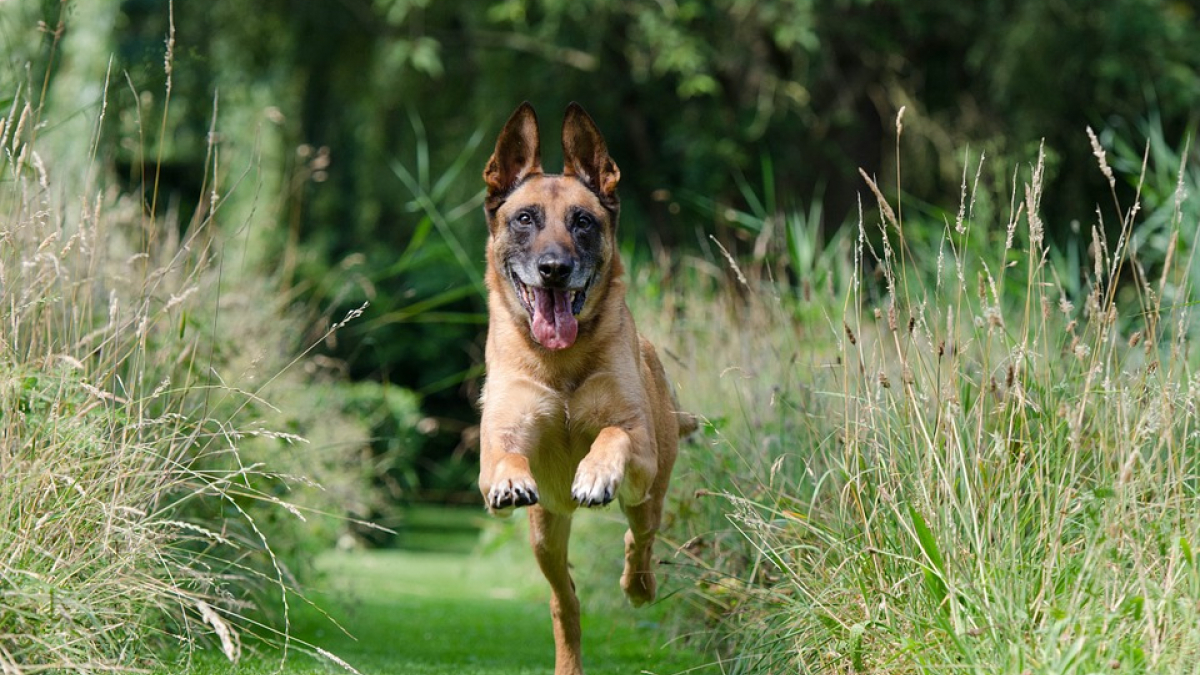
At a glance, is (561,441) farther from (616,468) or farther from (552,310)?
(616,468)

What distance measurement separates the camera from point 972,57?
54.4 ft

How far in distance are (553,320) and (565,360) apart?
0.19 metres

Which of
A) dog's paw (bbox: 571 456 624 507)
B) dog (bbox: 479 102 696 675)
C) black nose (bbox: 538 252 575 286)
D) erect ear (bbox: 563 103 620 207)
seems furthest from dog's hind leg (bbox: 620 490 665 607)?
erect ear (bbox: 563 103 620 207)

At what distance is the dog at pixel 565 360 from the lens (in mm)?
5590

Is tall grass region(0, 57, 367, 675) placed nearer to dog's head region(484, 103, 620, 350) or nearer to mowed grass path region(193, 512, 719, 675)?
mowed grass path region(193, 512, 719, 675)

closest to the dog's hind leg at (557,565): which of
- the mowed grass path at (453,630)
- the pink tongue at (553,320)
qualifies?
the mowed grass path at (453,630)

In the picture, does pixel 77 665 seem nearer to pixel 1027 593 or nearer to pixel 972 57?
pixel 1027 593

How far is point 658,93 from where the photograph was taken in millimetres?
18094

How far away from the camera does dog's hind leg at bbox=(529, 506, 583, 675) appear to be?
236 inches

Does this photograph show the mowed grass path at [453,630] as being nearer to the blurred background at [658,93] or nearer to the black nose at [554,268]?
the black nose at [554,268]

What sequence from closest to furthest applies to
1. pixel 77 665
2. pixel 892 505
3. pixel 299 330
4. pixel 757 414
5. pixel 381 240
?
pixel 77 665, pixel 892 505, pixel 757 414, pixel 299 330, pixel 381 240

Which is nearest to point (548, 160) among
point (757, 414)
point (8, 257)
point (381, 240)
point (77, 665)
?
point (381, 240)

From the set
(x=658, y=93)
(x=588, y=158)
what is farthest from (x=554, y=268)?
(x=658, y=93)

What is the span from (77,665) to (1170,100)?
15.1 m
